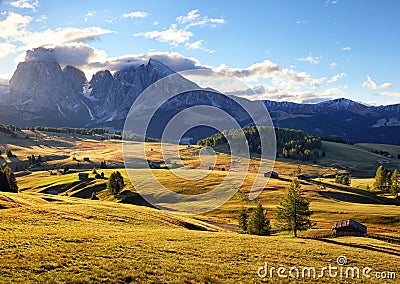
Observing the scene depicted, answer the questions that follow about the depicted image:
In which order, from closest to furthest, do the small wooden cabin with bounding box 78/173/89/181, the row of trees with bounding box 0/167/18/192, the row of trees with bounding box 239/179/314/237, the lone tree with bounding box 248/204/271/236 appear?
the row of trees with bounding box 239/179/314/237
the lone tree with bounding box 248/204/271/236
the row of trees with bounding box 0/167/18/192
the small wooden cabin with bounding box 78/173/89/181

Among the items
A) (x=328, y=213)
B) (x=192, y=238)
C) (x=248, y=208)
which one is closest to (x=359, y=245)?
(x=192, y=238)

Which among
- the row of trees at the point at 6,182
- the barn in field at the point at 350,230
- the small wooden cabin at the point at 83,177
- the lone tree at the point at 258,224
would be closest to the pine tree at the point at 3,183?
the row of trees at the point at 6,182

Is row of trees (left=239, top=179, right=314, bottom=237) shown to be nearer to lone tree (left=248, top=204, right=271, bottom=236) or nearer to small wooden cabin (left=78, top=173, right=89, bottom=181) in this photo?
lone tree (left=248, top=204, right=271, bottom=236)

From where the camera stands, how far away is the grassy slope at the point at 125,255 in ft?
77.4

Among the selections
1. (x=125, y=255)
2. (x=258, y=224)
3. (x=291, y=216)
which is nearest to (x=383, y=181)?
(x=291, y=216)

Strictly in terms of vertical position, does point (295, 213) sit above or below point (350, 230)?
above

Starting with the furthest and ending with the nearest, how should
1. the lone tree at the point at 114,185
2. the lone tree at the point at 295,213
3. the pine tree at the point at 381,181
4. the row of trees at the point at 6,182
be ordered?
the pine tree at the point at 381,181, the lone tree at the point at 114,185, the row of trees at the point at 6,182, the lone tree at the point at 295,213

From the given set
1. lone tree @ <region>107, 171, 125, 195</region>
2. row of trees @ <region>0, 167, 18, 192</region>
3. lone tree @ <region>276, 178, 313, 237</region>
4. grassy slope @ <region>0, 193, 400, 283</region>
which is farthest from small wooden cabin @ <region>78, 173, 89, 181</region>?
grassy slope @ <region>0, 193, 400, 283</region>

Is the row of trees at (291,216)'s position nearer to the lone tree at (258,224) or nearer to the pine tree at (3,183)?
the lone tree at (258,224)

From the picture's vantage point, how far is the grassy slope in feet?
77.4

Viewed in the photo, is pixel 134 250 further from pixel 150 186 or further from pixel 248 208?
pixel 150 186

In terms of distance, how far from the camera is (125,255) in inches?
1122

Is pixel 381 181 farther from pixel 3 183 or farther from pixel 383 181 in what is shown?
pixel 3 183

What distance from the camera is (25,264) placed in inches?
939
